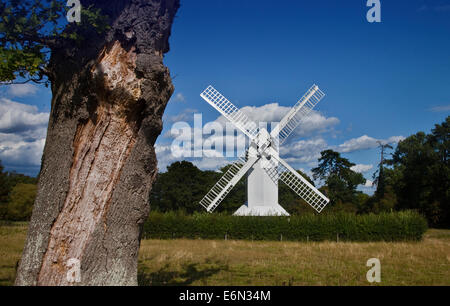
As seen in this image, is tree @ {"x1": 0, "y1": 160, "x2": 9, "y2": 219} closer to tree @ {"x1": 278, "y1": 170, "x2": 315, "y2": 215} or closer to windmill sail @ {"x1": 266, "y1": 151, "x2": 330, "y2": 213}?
windmill sail @ {"x1": 266, "y1": 151, "x2": 330, "y2": 213}

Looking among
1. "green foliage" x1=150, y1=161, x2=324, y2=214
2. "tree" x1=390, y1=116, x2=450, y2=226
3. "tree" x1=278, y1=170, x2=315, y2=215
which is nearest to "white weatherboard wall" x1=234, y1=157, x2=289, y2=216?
"tree" x1=278, y1=170, x2=315, y2=215

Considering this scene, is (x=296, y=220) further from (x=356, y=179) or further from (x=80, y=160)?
(x=356, y=179)

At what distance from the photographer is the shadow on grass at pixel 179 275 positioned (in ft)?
24.9

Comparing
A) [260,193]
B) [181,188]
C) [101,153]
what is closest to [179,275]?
[101,153]

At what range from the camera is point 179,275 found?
8.81 meters

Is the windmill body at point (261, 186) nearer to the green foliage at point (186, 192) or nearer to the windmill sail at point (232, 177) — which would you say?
the windmill sail at point (232, 177)

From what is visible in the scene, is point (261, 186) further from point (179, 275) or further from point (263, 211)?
point (179, 275)

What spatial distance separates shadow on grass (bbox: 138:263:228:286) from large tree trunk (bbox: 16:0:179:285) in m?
3.72

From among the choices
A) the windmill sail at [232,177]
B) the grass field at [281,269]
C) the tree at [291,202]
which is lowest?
the grass field at [281,269]

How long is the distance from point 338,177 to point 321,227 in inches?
1045

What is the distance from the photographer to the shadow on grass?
759 cm

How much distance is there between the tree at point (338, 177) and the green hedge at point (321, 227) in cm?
2174

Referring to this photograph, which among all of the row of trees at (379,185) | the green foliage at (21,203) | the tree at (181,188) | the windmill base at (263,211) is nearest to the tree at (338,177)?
the row of trees at (379,185)

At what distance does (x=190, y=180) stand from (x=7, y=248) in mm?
28130
